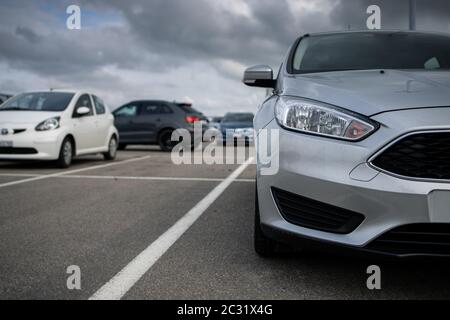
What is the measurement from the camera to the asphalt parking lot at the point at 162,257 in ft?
8.70

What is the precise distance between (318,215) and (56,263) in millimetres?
1684

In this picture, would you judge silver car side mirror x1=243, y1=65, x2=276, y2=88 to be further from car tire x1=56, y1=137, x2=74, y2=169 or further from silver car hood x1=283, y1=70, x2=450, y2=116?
car tire x1=56, y1=137, x2=74, y2=169

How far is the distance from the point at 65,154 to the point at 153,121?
20.7 feet

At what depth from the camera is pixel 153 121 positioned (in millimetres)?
15148

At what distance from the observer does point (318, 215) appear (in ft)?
8.32

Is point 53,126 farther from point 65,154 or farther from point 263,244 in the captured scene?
point 263,244

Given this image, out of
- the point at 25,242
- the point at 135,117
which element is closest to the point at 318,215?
the point at 25,242

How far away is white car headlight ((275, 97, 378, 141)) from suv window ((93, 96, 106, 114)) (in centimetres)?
829

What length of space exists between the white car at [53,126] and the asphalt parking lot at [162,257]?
2.61 meters

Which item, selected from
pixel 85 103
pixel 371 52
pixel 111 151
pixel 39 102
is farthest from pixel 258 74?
pixel 111 151

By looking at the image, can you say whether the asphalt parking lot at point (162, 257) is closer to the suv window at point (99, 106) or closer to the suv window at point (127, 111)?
the suv window at point (99, 106)

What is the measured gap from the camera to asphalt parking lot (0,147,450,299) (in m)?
2.65

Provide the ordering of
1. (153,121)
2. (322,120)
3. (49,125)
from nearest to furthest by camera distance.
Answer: (322,120)
(49,125)
(153,121)

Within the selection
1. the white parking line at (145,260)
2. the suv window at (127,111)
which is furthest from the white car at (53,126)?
the suv window at (127,111)
